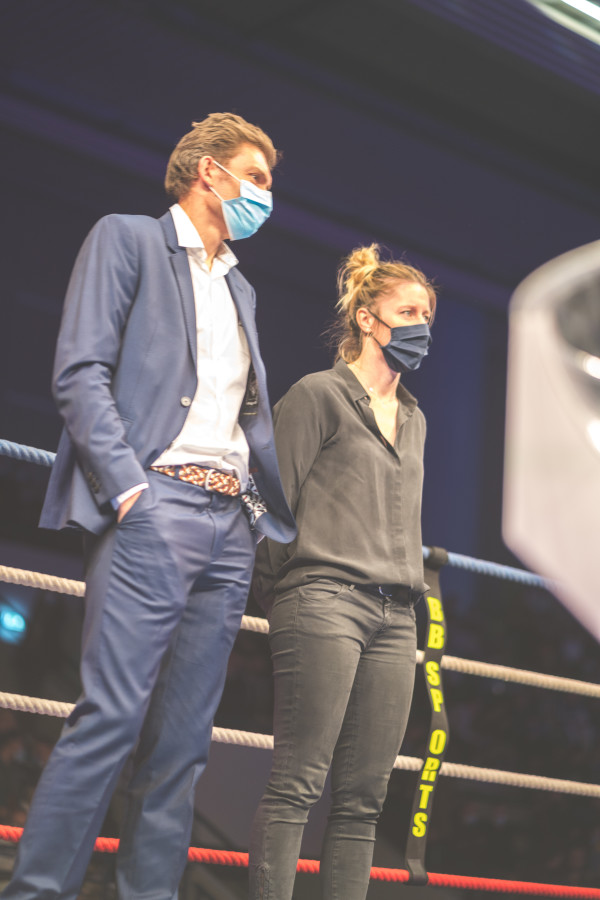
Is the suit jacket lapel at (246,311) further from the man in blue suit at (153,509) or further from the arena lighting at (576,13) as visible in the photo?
the arena lighting at (576,13)

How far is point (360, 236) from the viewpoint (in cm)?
702

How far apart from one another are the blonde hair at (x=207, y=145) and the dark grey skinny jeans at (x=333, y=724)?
679mm

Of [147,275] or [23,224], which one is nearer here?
[147,275]

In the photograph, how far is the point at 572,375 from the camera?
3.92 feet

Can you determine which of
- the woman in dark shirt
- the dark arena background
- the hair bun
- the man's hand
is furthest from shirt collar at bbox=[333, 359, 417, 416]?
the dark arena background

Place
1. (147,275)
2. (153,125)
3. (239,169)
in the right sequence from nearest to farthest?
(147,275)
(239,169)
(153,125)

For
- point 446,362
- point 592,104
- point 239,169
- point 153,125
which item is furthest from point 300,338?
point 239,169

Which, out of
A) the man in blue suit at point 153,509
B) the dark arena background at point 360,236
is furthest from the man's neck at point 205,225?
the dark arena background at point 360,236

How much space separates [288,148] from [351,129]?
386 millimetres

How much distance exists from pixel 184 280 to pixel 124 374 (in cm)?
18

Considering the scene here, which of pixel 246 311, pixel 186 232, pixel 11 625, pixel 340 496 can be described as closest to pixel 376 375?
pixel 340 496

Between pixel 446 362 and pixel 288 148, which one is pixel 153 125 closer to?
pixel 288 148

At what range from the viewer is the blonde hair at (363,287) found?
6.68 feet

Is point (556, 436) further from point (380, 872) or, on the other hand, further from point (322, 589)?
point (380, 872)
